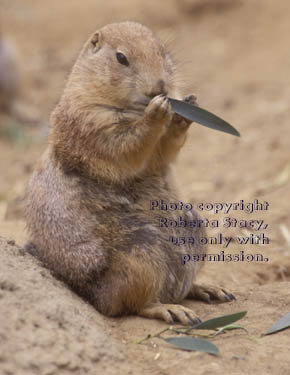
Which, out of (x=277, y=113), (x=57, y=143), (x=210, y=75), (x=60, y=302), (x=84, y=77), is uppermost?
(x=210, y=75)

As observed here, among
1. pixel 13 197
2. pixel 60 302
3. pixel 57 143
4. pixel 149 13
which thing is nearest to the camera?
pixel 60 302

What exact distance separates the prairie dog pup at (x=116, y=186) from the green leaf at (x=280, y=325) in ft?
1.49

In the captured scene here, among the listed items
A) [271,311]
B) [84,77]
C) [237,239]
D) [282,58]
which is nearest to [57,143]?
[84,77]

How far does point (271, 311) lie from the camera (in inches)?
180

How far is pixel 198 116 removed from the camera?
453 cm

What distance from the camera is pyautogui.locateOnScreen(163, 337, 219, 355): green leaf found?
12.3ft

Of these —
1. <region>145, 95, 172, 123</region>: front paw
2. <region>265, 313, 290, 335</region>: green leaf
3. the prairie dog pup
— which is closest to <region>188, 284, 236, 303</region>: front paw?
the prairie dog pup

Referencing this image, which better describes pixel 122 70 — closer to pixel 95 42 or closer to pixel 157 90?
pixel 157 90

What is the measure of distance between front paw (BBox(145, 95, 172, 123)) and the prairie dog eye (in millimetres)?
407

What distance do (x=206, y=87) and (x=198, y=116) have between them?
28.4ft

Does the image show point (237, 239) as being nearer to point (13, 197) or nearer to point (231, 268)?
point (231, 268)

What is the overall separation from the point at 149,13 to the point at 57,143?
11123 millimetres

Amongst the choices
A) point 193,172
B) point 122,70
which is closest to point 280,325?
point 122,70

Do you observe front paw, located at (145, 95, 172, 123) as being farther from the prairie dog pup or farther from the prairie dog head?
the prairie dog head
